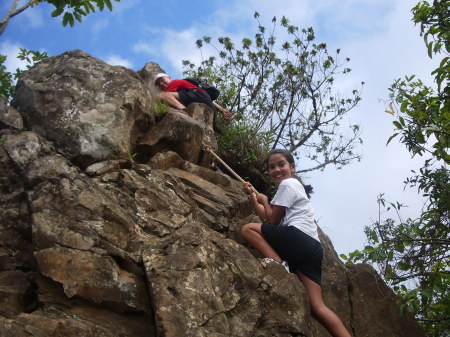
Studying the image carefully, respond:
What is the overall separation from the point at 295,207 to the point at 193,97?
181 inches

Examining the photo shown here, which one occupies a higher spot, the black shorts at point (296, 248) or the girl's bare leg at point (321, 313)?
the black shorts at point (296, 248)

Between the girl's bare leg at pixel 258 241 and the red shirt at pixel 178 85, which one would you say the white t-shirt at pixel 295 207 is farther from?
the red shirt at pixel 178 85

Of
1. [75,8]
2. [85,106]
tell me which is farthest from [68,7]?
[85,106]

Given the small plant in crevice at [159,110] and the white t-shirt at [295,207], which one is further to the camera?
the small plant in crevice at [159,110]

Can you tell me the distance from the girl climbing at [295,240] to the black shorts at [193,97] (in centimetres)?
420

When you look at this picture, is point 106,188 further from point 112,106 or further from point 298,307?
point 298,307

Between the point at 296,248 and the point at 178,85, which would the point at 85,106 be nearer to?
the point at 178,85

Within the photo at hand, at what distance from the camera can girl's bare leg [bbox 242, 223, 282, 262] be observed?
5684mm

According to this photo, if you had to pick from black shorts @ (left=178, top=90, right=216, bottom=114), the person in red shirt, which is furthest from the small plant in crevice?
black shorts @ (left=178, top=90, right=216, bottom=114)

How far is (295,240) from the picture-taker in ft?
18.3

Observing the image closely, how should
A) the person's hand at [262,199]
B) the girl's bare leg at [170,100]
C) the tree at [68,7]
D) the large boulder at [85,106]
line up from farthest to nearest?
1. the girl's bare leg at [170,100]
2. the person's hand at [262,199]
3. the large boulder at [85,106]
4. the tree at [68,7]

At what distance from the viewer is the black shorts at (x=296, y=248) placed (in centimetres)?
561

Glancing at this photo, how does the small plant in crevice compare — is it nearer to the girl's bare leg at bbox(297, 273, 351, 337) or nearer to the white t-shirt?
the white t-shirt

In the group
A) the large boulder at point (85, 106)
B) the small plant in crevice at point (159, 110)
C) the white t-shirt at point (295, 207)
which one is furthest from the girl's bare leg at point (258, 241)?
the small plant in crevice at point (159, 110)
